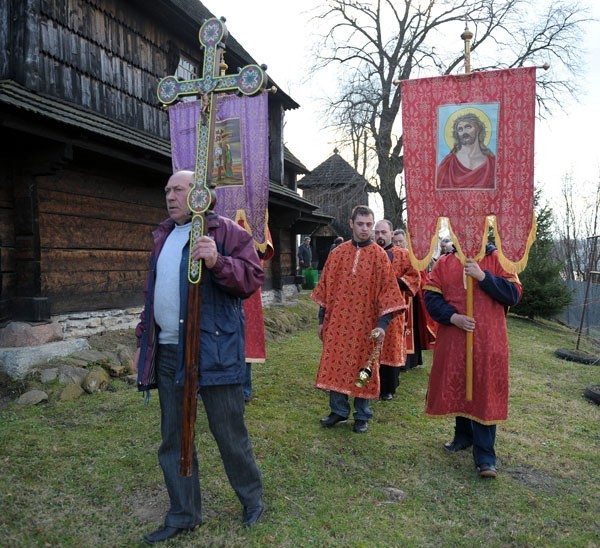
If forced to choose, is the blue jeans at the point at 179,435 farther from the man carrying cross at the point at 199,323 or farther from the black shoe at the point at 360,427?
the black shoe at the point at 360,427

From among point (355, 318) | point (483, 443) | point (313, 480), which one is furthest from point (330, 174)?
point (313, 480)

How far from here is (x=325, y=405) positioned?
5.48m

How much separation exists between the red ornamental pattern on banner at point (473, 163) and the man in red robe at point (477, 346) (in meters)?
0.17

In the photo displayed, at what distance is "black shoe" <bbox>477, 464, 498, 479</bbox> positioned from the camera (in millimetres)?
3742

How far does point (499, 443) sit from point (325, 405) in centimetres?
175

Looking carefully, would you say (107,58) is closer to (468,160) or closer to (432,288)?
(468,160)


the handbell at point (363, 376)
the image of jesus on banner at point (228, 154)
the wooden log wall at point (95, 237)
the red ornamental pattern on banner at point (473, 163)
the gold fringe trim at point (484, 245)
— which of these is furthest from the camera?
the wooden log wall at point (95, 237)

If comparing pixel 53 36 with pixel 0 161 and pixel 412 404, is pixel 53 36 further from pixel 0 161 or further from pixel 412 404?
pixel 412 404

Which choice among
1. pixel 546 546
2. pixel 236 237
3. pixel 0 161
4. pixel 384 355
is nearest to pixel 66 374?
pixel 0 161

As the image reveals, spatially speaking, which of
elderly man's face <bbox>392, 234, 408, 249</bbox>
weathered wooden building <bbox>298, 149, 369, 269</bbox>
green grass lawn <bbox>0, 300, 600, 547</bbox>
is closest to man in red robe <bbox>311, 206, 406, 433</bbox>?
green grass lawn <bbox>0, 300, 600, 547</bbox>

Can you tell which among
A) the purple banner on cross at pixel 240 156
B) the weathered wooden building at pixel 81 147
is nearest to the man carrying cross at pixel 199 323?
the purple banner on cross at pixel 240 156

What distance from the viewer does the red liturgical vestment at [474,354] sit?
3.81 meters

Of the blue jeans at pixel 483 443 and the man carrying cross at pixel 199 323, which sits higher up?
the man carrying cross at pixel 199 323

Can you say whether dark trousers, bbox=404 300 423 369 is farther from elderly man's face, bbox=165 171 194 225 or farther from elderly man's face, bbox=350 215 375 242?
elderly man's face, bbox=165 171 194 225
